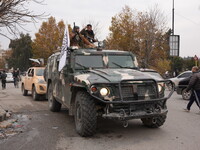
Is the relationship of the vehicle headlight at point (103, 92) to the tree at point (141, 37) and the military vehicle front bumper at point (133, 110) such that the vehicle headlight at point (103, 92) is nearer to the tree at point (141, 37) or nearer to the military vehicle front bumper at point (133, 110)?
the military vehicle front bumper at point (133, 110)

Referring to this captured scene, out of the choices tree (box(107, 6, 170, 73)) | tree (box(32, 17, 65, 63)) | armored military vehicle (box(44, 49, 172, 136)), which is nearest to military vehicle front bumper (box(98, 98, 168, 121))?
armored military vehicle (box(44, 49, 172, 136))

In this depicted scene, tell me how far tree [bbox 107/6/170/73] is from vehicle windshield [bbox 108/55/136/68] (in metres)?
22.3

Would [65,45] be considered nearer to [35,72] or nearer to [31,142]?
[31,142]

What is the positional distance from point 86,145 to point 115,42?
27.1m

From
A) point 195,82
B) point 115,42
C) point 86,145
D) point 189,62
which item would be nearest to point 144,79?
point 86,145

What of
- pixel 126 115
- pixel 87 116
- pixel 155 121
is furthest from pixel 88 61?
pixel 155 121

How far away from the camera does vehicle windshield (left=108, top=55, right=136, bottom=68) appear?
6914mm

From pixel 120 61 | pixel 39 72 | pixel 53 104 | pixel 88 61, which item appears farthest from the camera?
pixel 39 72

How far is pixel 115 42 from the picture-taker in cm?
3147

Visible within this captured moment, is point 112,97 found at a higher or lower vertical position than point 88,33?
lower

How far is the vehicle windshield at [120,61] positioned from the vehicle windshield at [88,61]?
29 centimetres

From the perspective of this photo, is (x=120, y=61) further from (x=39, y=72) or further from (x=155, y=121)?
(x=39, y=72)

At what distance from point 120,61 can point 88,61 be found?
0.94 m

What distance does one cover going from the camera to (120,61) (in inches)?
278
